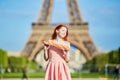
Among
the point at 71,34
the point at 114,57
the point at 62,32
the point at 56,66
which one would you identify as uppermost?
the point at 62,32

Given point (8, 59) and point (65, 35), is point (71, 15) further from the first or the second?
point (65, 35)

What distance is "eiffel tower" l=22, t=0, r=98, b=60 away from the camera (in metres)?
20.1

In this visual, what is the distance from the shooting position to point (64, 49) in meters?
2.86

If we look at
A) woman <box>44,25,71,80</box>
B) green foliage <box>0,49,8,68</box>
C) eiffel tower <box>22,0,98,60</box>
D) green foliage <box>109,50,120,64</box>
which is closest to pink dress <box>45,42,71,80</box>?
woman <box>44,25,71,80</box>

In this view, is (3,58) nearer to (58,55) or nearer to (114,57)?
(114,57)

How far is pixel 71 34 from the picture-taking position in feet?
66.2

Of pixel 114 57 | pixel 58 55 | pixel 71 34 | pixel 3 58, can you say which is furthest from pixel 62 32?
pixel 3 58

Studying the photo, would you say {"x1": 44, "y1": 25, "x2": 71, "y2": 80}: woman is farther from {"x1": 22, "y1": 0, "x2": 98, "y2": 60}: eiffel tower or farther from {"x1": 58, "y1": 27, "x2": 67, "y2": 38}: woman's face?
{"x1": 22, "y1": 0, "x2": 98, "y2": 60}: eiffel tower

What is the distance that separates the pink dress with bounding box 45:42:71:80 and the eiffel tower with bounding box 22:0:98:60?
17020mm

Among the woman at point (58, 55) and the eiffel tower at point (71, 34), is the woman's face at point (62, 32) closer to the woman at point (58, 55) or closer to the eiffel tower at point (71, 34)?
the woman at point (58, 55)

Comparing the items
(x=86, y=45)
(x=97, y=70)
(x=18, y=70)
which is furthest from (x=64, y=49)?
(x=86, y=45)

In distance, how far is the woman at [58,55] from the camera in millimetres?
2854

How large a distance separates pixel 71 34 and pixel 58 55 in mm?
17274

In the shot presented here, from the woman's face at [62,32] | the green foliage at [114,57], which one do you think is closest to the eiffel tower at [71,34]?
the green foliage at [114,57]
